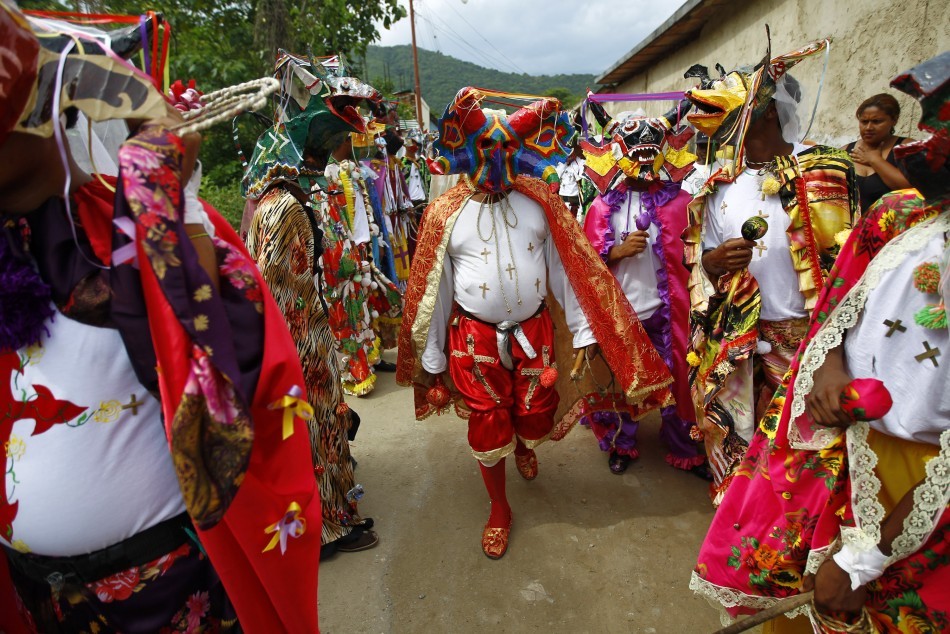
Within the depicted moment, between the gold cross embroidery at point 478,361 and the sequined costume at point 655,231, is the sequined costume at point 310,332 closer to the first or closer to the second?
the gold cross embroidery at point 478,361

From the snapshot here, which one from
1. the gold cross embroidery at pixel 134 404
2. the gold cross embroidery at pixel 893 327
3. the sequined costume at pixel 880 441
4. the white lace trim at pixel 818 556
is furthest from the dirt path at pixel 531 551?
the gold cross embroidery at pixel 134 404

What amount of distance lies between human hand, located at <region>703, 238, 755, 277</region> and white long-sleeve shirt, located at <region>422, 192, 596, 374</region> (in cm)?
71

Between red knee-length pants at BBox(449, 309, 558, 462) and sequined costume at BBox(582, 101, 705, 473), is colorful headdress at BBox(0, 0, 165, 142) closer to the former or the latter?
red knee-length pants at BBox(449, 309, 558, 462)

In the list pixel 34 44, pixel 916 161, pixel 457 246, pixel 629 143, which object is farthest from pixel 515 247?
pixel 34 44

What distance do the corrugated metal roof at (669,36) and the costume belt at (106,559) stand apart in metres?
8.10

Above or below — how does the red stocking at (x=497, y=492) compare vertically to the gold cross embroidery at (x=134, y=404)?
below

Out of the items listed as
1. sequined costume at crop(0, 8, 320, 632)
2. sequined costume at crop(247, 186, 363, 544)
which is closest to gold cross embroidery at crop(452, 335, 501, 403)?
sequined costume at crop(247, 186, 363, 544)

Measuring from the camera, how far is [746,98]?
2.52m

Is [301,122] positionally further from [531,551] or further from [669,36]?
[669,36]

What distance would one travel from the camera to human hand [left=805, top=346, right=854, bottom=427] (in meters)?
1.40

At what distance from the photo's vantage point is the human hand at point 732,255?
2.42m

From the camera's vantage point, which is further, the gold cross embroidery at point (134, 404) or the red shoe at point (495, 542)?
the red shoe at point (495, 542)

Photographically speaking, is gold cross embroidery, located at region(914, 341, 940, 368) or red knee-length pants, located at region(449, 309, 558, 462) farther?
red knee-length pants, located at region(449, 309, 558, 462)

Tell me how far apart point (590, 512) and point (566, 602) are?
724mm
